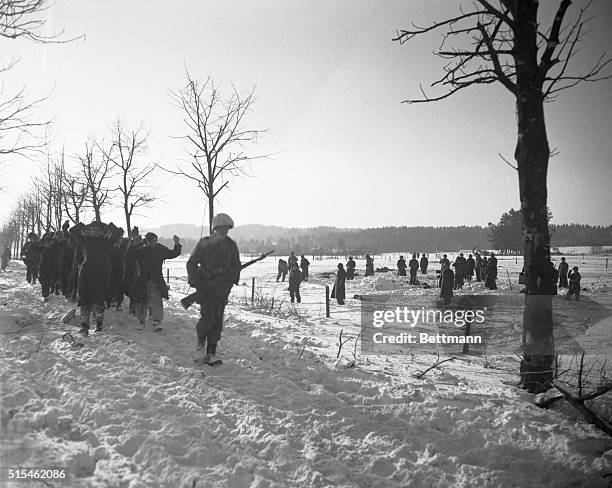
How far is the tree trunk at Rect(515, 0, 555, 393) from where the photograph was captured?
4293mm

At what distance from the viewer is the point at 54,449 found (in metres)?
2.84

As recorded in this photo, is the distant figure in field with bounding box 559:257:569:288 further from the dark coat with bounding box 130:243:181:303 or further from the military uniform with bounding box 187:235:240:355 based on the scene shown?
the military uniform with bounding box 187:235:240:355

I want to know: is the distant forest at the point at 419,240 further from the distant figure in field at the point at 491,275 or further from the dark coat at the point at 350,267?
the distant figure in field at the point at 491,275

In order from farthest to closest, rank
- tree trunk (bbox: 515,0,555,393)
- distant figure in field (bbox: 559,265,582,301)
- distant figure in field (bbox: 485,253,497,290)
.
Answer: distant figure in field (bbox: 485,253,497,290) < distant figure in field (bbox: 559,265,582,301) < tree trunk (bbox: 515,0,555,393)

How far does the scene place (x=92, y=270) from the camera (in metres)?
5.92

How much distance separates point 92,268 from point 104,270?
0.17 m

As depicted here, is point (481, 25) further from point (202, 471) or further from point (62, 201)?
point (62, 201)

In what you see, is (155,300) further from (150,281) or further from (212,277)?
(212,277)

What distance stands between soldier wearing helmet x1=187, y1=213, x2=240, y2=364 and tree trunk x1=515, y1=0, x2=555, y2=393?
3.66m

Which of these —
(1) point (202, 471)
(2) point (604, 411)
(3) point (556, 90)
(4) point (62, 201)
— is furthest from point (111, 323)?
(4) point (62, 201)

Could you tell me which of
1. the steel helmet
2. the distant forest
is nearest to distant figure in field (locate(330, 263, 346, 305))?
the steel helmet

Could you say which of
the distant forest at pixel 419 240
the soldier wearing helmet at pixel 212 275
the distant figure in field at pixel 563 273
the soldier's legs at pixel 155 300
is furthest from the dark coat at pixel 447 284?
the distant forest at pixel 419 240

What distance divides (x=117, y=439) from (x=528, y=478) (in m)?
3.37

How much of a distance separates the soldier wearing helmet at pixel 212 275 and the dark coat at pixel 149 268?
84.7 inches
